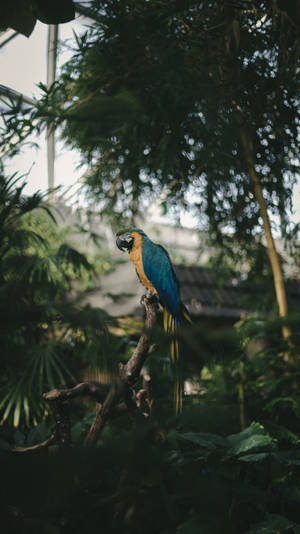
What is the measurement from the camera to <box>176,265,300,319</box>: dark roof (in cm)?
259

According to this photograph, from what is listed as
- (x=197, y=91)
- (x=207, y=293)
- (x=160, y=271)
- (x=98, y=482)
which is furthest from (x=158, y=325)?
(x=207, y=293)

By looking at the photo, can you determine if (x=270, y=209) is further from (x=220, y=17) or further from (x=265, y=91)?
(x=220, y=17)

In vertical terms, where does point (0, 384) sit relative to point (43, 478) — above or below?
below

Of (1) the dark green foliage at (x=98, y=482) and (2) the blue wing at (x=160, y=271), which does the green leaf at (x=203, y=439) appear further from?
(1) the dark green foliage at (x=98, y=482)

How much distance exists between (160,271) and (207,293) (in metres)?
1.96

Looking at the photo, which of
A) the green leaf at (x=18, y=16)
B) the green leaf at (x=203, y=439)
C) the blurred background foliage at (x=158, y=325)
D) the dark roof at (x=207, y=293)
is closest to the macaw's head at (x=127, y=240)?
the blurred background foliage at (x=158, y=325)

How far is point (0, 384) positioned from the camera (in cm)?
129

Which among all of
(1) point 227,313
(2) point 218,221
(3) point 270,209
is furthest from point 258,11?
(1) point 227,313

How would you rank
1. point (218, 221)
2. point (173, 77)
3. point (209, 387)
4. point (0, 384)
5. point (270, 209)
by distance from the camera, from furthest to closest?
1. point (218, 221)
2. point (270, 209)
3. point (209, 387)
4. point (0, 384)
5. point (173, 77)

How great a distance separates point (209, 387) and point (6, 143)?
1.33 m

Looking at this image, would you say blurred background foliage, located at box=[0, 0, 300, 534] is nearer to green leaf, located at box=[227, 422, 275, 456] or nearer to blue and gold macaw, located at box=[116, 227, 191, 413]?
green leaf, located at box=[227, 422, 275, 456]

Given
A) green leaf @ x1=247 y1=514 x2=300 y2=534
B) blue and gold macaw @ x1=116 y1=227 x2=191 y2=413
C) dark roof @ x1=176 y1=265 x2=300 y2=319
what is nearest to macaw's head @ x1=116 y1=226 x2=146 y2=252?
blue and gold macaw @ x1=116 y1=227 x2=191 y2=413

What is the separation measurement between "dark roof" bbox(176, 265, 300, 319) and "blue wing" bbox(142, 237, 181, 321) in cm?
154

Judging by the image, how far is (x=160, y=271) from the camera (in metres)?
0.88
